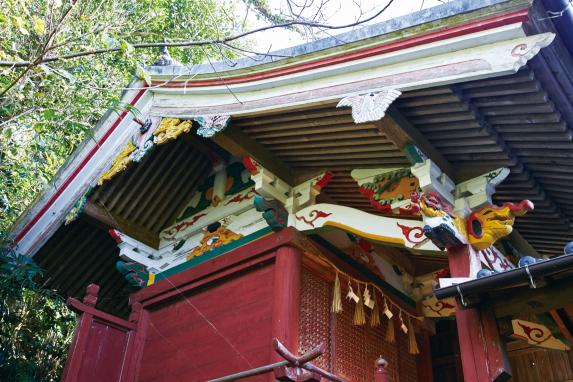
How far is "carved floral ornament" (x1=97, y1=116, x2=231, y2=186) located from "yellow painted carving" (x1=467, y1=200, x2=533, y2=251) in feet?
7.65

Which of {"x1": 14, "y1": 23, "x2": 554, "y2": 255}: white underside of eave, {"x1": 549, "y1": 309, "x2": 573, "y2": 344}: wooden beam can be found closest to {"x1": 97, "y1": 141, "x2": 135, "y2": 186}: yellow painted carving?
{"x1": 14, "y1": 23, "x2": 554, "y2": 255}: white underside of eave

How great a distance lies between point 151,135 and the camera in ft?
20.4

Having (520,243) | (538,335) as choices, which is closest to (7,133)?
(520,243)

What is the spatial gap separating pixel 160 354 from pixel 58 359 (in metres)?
2.16

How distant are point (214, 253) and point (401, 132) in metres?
2.73

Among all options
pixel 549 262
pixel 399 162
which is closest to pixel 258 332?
pixel 399 162

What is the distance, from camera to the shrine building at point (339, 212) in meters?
4.06

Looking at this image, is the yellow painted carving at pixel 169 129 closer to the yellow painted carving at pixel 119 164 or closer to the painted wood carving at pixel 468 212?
the yellow painted carving at pixel 119 164

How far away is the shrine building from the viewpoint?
4.06 meters

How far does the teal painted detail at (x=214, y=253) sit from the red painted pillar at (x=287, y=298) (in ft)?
1.43

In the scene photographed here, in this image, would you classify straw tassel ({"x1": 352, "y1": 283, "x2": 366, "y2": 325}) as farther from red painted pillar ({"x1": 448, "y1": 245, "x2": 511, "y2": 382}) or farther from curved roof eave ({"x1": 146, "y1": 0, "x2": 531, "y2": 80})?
curved roof eave ({"x1": 146, "y1": 0, "x2": 531, "y2": 80})

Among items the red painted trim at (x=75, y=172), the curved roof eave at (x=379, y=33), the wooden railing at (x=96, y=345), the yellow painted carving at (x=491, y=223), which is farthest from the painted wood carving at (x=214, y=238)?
the yellow painted carving at (x=491, y=223)

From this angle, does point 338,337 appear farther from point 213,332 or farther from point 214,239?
point 214,239

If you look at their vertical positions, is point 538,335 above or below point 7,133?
below
